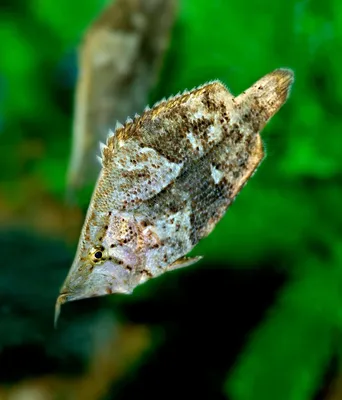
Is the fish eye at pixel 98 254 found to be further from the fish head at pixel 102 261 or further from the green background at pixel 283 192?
the green background at pixel 283 192

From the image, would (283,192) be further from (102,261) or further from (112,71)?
(102,261)

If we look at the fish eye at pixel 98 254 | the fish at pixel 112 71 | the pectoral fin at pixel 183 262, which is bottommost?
the pectoral fin at pixel 183 262

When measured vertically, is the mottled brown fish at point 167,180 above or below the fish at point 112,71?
below

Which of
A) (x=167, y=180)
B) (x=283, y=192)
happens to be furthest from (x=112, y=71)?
(x=167, y=180)

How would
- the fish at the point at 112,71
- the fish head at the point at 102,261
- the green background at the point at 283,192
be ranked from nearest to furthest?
1. the fish head at the point at 102,261
2. the fish at the point at 112,71
3. the green background at the point at 283,192

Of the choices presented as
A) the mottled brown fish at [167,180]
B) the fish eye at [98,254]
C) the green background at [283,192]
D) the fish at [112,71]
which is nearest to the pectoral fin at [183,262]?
the mottled brown fish at [167,180]

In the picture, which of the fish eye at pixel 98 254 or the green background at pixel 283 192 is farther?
the green background at pixel 283 192

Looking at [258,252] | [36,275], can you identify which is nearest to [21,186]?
[36,275]

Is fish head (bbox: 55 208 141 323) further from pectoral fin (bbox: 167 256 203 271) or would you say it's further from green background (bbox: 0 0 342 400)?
green background (bbox: 0 0 342 400)

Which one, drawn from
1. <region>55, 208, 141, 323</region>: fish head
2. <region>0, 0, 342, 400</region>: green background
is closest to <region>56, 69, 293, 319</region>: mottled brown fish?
<region>55, 208, 141, 323</region>: fish head
